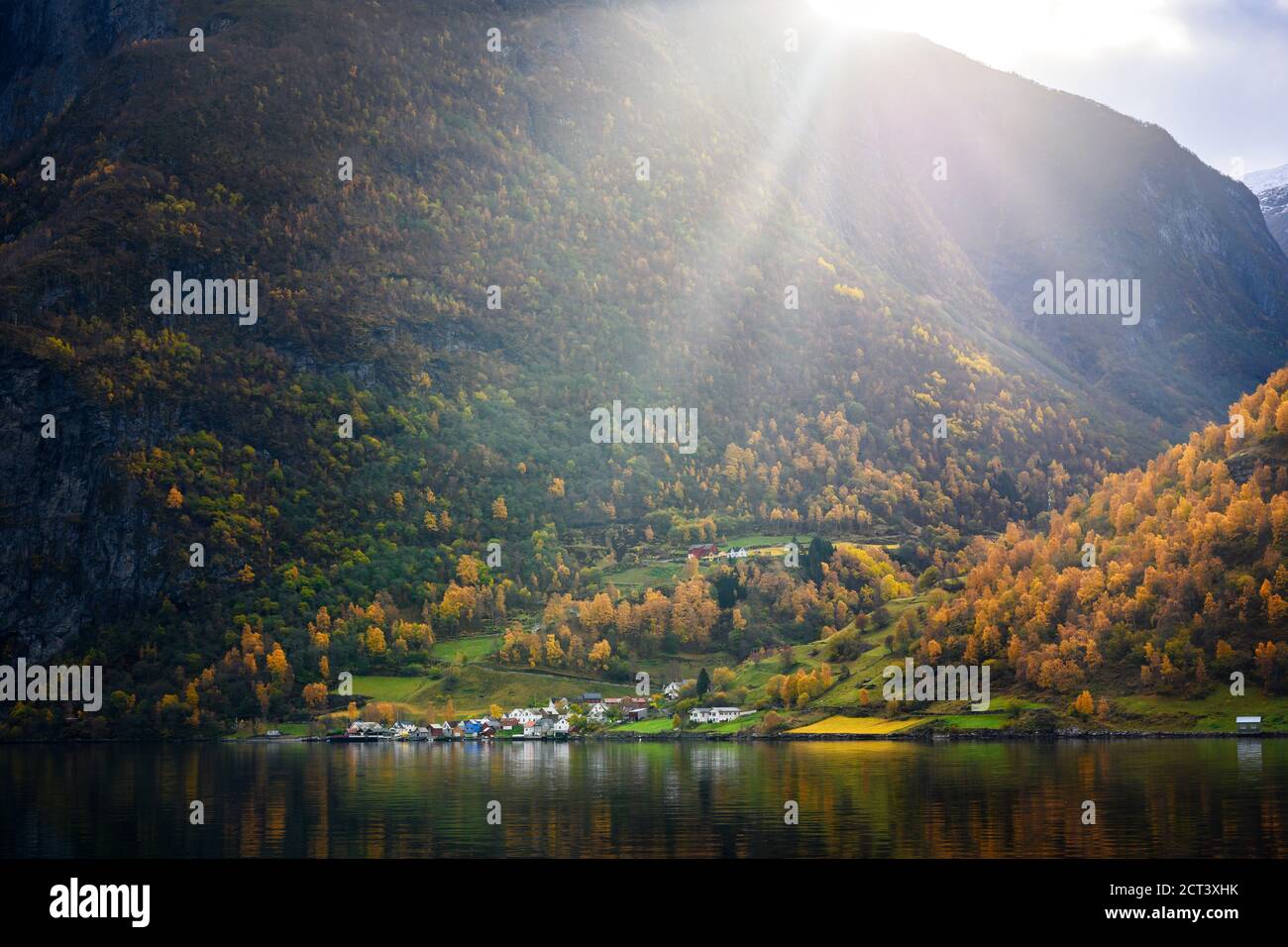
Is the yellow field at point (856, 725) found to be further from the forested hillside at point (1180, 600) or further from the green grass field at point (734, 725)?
the forested hillside at point (1180, 600)

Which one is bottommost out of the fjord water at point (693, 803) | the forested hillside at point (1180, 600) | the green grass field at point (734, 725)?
the green grass field at point (734, 725)

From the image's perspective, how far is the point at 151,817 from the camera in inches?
4035

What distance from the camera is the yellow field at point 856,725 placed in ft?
584

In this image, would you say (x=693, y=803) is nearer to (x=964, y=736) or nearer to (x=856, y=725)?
(x=964, y=736)

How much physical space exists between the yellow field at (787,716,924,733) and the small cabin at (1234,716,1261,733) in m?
38.4

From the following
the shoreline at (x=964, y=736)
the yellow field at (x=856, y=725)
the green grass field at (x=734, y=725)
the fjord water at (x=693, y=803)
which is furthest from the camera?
the green grass field at (x=734, y=725)

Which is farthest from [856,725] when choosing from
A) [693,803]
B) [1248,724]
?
[693,803]

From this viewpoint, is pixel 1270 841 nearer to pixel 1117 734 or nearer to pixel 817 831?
pixel 817 831

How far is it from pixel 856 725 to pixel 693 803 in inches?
3310

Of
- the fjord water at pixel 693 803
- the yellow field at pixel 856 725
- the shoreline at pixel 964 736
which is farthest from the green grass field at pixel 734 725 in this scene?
the fjord water at pixel 693 803

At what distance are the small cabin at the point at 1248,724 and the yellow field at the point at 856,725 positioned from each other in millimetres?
38422

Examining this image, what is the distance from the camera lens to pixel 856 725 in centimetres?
18362
